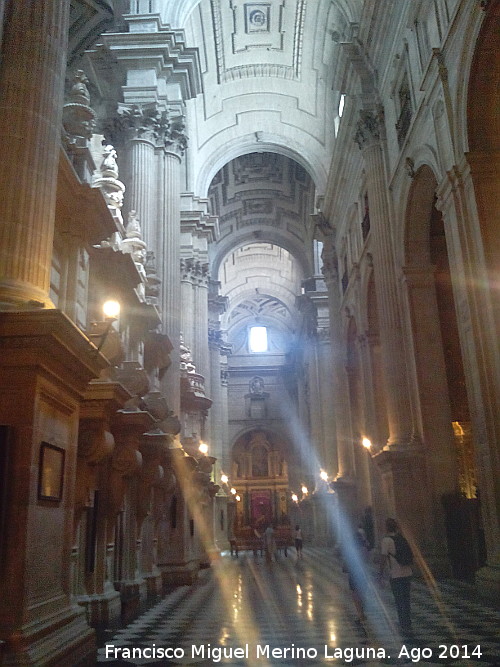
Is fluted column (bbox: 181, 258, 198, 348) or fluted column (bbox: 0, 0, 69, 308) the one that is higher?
fluted column (bbox: 181, 258, 198, 348)

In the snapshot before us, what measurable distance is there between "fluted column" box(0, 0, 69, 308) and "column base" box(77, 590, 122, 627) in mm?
4265

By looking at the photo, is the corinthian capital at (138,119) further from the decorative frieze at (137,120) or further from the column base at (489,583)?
the column base at (489,583)

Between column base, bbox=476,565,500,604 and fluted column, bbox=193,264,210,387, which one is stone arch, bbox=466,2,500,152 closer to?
column base, bbox=476,565,500,604

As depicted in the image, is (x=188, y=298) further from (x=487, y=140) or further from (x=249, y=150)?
(x=487, y=140)

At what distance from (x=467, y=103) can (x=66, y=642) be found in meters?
8.96

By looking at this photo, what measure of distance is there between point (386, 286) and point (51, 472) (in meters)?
10.8

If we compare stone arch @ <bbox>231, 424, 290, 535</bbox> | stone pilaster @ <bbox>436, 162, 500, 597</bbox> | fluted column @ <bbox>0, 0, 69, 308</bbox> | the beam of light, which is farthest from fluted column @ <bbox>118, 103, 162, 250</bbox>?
stone arch @ <bbox>231, 424, 290, 535</bbox>

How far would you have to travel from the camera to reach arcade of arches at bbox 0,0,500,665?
5184 mm

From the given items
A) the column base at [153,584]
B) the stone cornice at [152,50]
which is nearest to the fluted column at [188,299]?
the stone cornice at [152,50]

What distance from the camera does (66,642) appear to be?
4797mm

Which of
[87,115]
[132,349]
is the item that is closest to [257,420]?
[132,349]

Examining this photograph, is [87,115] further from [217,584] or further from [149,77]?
[217,584]

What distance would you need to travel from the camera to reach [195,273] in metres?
24.8

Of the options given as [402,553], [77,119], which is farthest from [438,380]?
[77,119]
